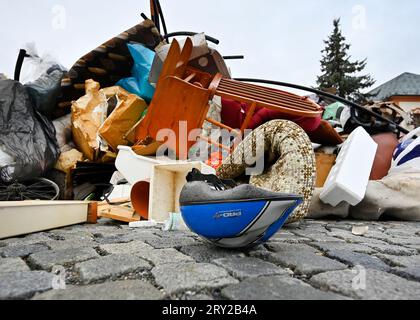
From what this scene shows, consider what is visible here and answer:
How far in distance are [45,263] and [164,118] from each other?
1.51 metres

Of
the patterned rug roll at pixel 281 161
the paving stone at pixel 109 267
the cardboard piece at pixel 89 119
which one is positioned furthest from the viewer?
the cardboard piece at pixel 89 119

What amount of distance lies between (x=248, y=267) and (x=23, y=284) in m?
0.50

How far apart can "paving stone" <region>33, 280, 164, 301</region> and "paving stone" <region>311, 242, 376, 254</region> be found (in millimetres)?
638

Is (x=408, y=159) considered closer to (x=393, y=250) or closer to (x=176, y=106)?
(x=393, y=250)

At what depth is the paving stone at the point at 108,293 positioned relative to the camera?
1.79ft

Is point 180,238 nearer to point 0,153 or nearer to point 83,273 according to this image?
point 83,273

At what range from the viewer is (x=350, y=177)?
190cm

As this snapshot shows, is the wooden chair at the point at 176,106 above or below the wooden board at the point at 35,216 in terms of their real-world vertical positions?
above

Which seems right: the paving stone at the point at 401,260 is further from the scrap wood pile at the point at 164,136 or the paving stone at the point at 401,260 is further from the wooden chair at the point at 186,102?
the wooden chair at the point at 186,102

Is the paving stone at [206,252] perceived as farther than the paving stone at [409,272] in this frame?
Yes

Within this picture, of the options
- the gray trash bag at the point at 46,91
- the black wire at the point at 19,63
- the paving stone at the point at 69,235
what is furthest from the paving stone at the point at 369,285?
the black wire at the point at 19,63

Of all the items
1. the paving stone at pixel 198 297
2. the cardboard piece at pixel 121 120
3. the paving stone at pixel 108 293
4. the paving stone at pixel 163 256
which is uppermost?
the cardboard piece at pixel 121 120

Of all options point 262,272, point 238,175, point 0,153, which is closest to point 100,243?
point 262,272

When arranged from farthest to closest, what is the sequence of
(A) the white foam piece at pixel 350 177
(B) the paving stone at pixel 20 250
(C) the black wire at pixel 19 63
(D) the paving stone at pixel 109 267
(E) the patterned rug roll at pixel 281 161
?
(C) the black wire at pixel 19 63
(A) the white foam piece at pixel 350 177
(E) the patterned rug roll at pixel 281 161
(B) the paving stone at pixel 20 250
(D) the paving stone at pixel 109 267
